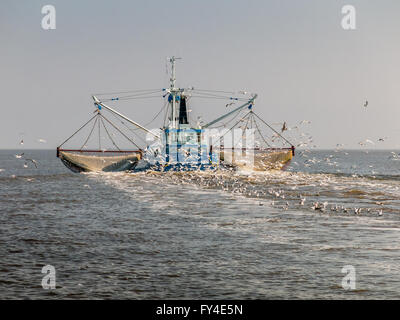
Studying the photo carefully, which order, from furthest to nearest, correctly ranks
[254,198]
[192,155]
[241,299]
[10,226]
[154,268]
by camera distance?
1. [192,155]
2. [254,198]
3. [10,226]
4. [154,268]
5. [241,299]

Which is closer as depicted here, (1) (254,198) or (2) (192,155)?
(1) (254,198)

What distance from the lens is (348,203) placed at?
108 feet

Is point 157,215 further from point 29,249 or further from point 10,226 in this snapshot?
point 29,249

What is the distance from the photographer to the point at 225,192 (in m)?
42.0

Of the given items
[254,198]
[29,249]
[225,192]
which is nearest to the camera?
[29,249]

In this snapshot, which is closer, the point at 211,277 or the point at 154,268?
the point at 211,277

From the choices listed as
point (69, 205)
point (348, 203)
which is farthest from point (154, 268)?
point (348, 203)

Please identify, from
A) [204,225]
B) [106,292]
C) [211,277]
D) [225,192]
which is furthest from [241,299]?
[225,192]

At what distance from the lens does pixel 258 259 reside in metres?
15.9

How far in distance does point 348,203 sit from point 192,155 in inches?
1518

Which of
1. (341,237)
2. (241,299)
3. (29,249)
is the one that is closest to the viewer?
(241,299)

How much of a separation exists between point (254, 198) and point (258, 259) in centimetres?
2047

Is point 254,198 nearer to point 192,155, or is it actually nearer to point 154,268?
point 154,268

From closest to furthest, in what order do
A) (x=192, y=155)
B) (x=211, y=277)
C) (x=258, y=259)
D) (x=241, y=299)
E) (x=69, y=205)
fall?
(x=241, y=299)
(x=211, y=277)
(x=258, y=259)
(x=69, y=205)
(x=192, y=155)
